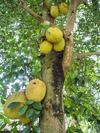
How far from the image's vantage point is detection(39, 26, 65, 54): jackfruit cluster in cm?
217

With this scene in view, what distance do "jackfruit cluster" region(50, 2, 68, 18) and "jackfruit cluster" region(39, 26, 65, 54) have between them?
10.3 inches

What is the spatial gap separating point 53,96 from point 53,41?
0.42 m

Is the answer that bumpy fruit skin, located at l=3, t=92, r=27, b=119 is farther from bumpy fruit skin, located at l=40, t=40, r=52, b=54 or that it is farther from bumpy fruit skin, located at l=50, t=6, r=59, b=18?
bumpy fruit skin, located at l=50, t=6, r=59, b=18

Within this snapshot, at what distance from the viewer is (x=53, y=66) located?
213cm

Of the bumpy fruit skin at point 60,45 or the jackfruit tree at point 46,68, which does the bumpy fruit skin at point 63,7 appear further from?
the bumpy fruit skin at point 60,45

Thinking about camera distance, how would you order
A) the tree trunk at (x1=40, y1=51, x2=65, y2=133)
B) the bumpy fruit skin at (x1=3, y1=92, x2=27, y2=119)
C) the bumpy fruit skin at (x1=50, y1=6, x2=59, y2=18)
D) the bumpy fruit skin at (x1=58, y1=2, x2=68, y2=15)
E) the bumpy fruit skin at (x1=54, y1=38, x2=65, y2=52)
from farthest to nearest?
1. the bumpy fruit skin at (x1=58, y1=2, x2=68, y2=15)
2. the bumpy fruit skin at (x1=50, y1=6, x2=59, y2=18)
3. the bumpy fruit skin at (x1=54, y1=38, x2=65, y2=52)
4. the bumpy fruit skin at (x1=3, y1=92, x2=27, y2=119)
5. the tree trunk at (x1=40, y1=51, x2=65, y2=133)

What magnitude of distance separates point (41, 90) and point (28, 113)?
163mm

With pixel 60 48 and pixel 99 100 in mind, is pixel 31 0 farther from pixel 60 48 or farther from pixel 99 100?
pixel 99 100

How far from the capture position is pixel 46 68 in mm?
2137

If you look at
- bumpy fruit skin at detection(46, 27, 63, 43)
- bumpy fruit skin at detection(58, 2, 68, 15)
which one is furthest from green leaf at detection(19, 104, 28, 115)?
bumpy fruit skin at detection(58, 2, 68, 15)

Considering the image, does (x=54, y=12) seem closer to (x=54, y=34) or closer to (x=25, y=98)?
(x=54, y=34)

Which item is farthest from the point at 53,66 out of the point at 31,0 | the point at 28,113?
the point at 31,0

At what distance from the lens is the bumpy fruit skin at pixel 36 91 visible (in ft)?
6.63

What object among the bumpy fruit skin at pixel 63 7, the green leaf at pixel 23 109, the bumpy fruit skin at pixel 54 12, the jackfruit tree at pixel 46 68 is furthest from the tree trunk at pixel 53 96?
the bumpy fruit skin at pixel 63 7
